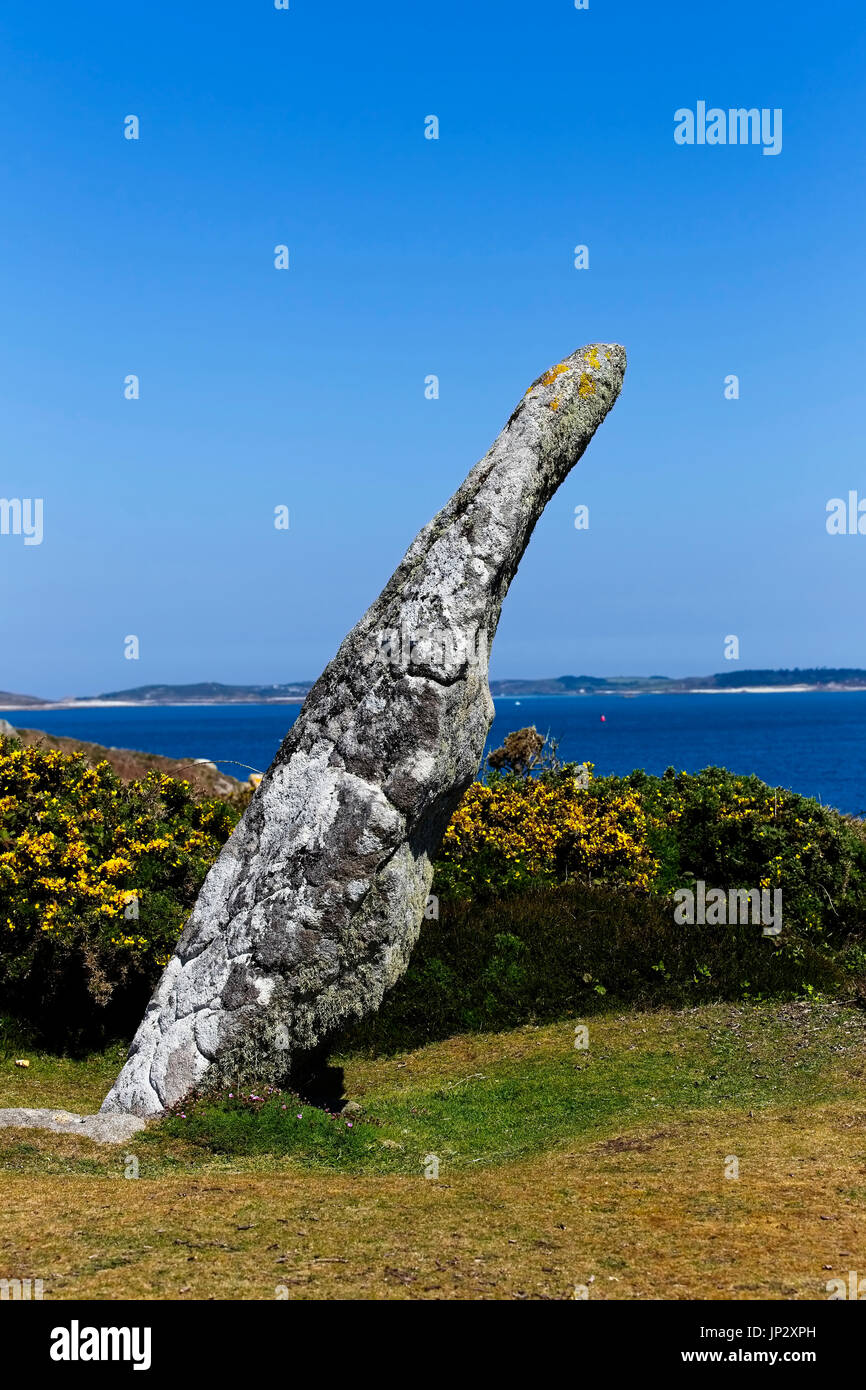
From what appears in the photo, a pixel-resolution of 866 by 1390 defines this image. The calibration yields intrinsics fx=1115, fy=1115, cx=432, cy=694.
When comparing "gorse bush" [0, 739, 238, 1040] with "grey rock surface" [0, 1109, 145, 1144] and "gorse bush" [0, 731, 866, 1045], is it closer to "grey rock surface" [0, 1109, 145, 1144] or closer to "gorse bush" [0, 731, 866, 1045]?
"gorse bush" [0, 731, 866, 1045]

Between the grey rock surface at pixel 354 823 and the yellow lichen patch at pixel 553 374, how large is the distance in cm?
43

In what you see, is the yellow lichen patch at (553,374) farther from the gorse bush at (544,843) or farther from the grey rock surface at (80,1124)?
the grey rock surface at (80,1124)

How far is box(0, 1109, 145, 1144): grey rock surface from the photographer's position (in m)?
8.88

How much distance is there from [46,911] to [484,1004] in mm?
5059

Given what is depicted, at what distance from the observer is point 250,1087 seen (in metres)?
9.45

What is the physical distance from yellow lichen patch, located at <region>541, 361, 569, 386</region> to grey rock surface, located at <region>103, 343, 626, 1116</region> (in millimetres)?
429

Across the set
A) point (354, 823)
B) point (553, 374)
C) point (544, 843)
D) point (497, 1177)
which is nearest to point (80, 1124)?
point (354, 823)

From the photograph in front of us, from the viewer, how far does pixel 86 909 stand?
39.7 feet

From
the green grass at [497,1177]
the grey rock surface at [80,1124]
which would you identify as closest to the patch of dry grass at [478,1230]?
the green grass at [497,1177]

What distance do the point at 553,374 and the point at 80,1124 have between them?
25.2 feet

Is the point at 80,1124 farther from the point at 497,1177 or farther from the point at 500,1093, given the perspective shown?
the point at 500,1093

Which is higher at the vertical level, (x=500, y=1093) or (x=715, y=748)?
(x=500, y=1093)

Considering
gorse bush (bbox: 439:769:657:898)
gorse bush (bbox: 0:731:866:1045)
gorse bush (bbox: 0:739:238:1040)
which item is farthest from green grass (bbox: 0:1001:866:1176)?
gorse bush (bbox: 439:769:657:898)
